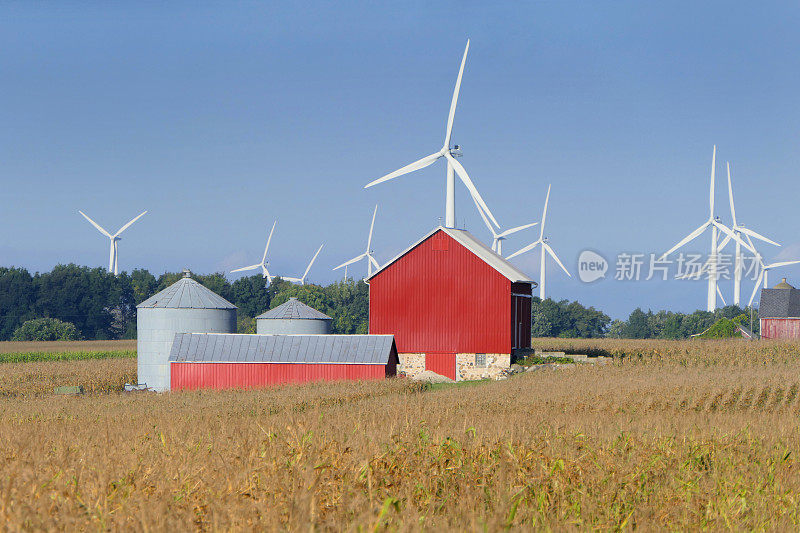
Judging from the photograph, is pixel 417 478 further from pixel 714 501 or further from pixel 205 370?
pixel 205 370

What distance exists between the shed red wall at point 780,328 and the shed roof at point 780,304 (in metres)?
0.54

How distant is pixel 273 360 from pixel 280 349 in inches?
24.6

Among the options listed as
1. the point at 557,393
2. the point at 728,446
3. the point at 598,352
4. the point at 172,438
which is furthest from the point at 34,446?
the point at 598,352

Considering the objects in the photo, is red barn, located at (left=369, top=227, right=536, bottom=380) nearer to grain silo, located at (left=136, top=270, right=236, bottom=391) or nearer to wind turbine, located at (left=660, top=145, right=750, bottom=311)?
grain silo, located at (left=136, top=270, right=236, bottom=391)

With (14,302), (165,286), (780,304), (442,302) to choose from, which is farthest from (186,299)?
(165,286)

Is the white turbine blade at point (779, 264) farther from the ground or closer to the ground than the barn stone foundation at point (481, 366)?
farther from the ground

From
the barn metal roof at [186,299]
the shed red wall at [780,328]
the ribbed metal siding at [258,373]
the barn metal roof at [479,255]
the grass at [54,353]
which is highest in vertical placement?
the barn metal roof at [479,255]

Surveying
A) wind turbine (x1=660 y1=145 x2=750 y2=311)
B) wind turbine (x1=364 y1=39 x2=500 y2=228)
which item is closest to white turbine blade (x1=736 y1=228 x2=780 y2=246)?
wind turbine (x1=660 y1=145 x2=750 y2=311)

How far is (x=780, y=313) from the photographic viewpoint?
269 ft

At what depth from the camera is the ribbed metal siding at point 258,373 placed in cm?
3644

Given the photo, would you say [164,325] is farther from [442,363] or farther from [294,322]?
[442,363]

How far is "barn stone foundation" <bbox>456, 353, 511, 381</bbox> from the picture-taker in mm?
41719

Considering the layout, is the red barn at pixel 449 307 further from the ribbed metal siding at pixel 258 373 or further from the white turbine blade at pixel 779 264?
the white turbine blade at pixel 779 264

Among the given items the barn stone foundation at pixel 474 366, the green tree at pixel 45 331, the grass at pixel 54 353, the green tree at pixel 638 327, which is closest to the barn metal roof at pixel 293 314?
the barn stone foundation at pixel 474 366
